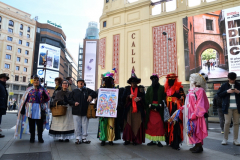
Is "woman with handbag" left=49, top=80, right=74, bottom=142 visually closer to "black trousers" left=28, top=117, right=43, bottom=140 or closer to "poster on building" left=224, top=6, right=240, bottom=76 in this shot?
"black trousers" left=28, top=117, right=43, bottom=140

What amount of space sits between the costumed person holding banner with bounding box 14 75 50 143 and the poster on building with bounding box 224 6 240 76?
16923mm

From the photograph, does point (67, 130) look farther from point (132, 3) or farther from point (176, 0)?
point (132, 3)

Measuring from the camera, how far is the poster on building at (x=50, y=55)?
60.8 metres

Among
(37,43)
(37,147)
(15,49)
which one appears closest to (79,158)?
(37,147)

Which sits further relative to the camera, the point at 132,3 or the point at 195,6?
the point at 132,3

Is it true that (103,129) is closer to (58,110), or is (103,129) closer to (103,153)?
(103,153)

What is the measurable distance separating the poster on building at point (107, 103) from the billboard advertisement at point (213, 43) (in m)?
15.5

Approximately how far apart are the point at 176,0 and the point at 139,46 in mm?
6555

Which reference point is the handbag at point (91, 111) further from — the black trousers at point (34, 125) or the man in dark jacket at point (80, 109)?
the black trousers at point (34, 125)

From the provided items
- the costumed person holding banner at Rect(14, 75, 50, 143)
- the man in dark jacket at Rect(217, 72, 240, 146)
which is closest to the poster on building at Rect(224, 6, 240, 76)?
the man in dark jacket at Rect(217, 72, 240, 146)

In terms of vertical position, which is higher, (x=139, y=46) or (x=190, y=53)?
(x=139, y=46)

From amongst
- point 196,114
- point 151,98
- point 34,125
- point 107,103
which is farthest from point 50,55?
point 196,114

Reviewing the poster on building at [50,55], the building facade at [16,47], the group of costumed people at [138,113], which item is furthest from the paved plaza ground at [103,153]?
the poster on building at [50,55]

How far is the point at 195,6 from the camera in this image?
20.1 m
